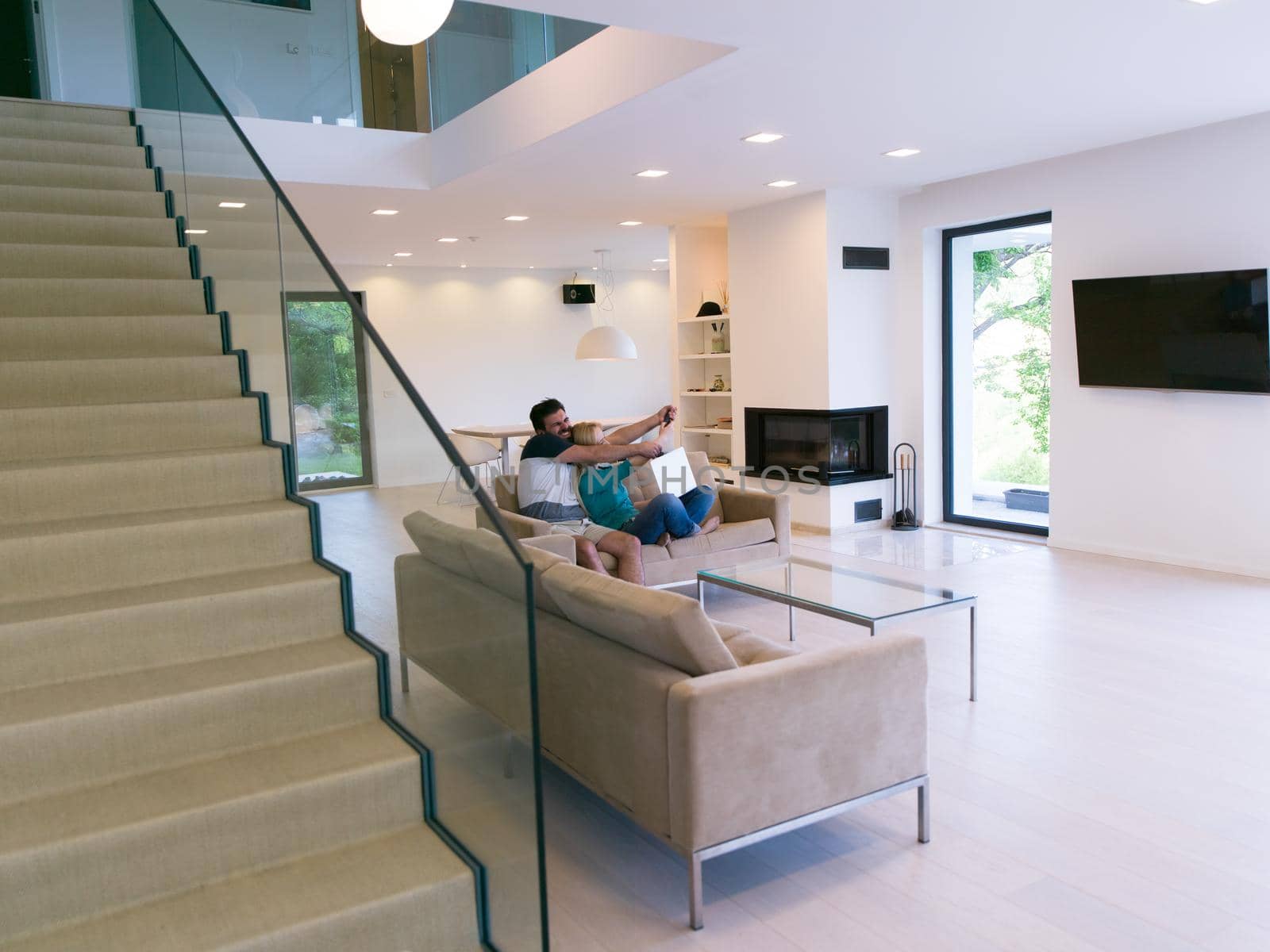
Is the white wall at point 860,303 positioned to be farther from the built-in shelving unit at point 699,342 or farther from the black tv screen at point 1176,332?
the black tv screen at point 1176,332

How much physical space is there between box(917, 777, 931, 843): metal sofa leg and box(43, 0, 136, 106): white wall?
7213mm

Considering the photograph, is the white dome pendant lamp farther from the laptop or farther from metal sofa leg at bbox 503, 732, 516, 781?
metal sofa leg at bbox 503, 732, 516, 781

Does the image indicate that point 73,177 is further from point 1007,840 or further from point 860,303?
point 860,303

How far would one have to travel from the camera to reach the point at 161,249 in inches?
170

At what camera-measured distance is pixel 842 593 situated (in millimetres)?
4355

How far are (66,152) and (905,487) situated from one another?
249 inches

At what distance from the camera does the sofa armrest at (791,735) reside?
8.38 feet

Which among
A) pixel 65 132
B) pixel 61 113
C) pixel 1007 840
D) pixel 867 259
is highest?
pixel 61 113

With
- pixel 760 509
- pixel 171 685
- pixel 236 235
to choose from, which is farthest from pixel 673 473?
pixel 171 685

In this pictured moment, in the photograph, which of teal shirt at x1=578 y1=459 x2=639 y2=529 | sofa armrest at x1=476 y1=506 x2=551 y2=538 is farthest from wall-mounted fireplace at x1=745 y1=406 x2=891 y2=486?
sofa armrest at x1=476 y1=506 x2=551 y2=538

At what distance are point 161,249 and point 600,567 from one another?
8.28ft

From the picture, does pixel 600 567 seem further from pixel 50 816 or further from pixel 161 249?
pixel 50 816

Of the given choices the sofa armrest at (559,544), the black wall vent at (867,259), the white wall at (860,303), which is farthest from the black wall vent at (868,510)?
the sofa armrest at (559,544)

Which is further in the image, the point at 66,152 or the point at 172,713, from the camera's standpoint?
the point at 66,152
